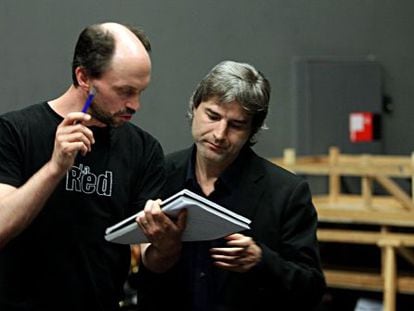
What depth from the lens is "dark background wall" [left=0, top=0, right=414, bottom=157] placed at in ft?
12.2

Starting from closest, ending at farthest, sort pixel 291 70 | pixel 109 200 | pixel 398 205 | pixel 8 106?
pixel 109 200 → pixel 8 106 → pixel 398 205 → pixel 291 70

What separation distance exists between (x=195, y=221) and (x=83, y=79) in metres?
0.42

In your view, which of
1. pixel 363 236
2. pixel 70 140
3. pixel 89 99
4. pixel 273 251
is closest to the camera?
pixel 70 140

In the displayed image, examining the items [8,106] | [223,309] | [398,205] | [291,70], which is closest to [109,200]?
[223,309]

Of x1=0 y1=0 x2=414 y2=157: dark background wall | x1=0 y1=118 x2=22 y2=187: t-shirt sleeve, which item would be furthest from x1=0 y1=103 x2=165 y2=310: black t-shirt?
x1=0 y1=0 x2=414 y2=157: dark background wall

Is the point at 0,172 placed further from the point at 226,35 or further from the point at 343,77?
the point at 343,77

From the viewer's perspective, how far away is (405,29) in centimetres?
566

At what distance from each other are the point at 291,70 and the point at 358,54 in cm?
44

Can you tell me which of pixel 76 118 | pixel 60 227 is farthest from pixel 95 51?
pixel 60 227

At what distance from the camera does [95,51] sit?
7.05 ft

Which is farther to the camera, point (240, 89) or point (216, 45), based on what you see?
point (216, 45)

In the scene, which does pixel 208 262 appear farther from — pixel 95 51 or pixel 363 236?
pixel 363 236

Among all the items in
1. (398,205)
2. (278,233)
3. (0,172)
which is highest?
(0,172)

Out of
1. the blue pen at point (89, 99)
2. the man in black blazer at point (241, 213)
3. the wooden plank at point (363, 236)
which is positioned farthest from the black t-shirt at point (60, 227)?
the wooden plank at point (363, 236)
